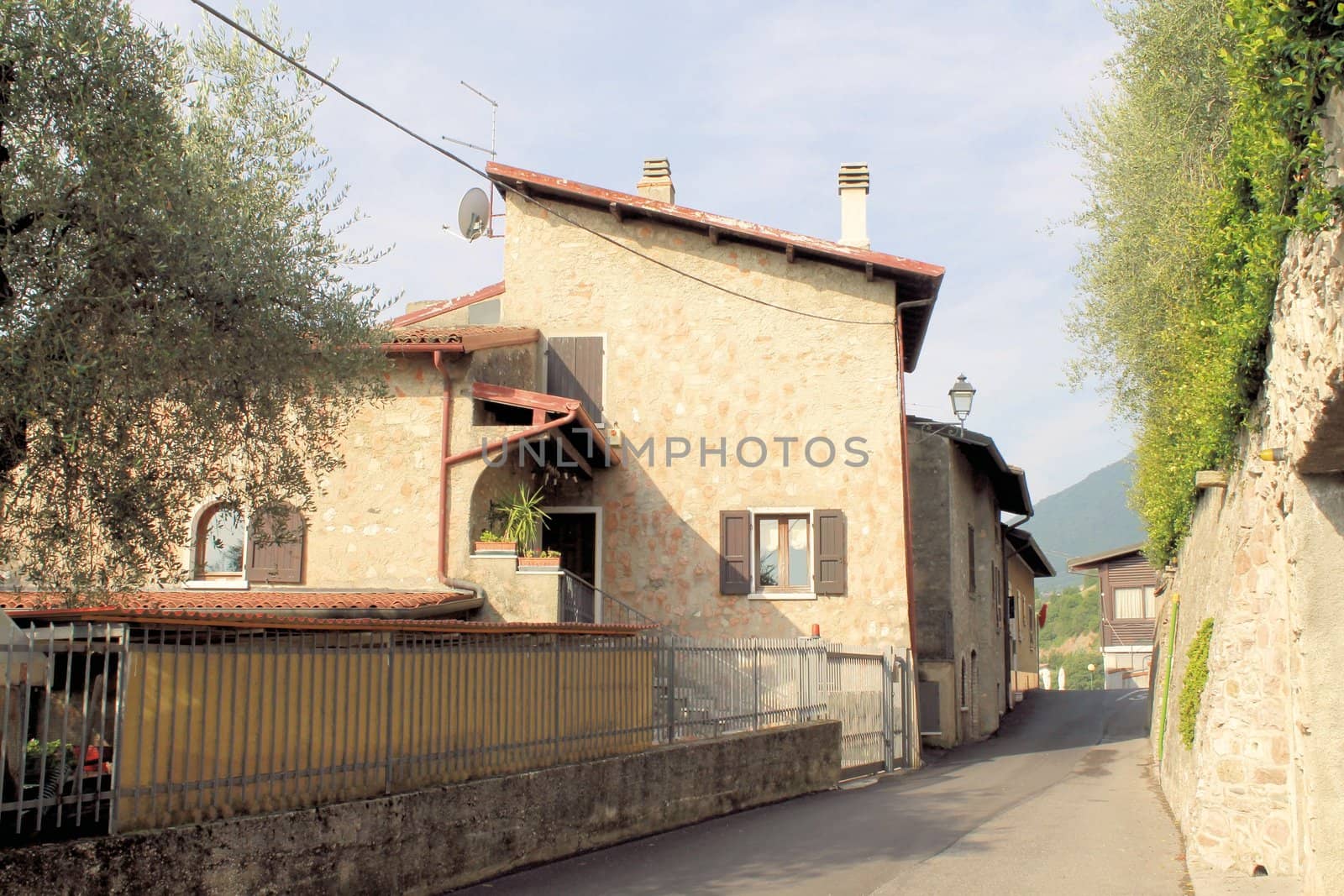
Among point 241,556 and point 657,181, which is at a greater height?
point 657,181

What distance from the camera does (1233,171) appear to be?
855 cm

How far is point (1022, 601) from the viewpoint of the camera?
40781 millimetres

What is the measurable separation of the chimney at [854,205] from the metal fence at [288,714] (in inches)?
425

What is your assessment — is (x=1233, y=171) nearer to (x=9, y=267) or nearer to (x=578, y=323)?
(x=9, y=267)

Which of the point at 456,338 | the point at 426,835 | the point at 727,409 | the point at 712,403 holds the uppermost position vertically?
the point at 456,338

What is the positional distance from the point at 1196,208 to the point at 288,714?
9637 mm

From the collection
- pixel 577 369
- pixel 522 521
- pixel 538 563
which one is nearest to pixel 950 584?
pixel 577 369

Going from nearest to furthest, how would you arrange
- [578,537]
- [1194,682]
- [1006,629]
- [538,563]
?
[1194,682] → [538,563] → [578,537] → [1006,629]

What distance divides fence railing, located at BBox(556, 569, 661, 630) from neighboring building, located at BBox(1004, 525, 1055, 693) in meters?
15.0

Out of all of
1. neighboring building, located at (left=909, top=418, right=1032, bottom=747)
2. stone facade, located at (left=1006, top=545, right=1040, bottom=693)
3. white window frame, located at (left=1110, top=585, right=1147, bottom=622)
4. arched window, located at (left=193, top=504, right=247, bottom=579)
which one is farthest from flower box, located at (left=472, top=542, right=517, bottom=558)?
white window frame, located at (left=1110, top=585, right=1147, bottom=622)

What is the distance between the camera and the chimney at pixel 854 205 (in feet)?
68.4

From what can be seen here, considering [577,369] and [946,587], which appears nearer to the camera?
[577,369]

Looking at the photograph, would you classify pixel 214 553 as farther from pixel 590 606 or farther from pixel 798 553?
pixel 798 553

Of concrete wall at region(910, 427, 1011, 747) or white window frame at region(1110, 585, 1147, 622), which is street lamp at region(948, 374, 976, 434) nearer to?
concrete wall at region(910, 427, 1011, 747)
